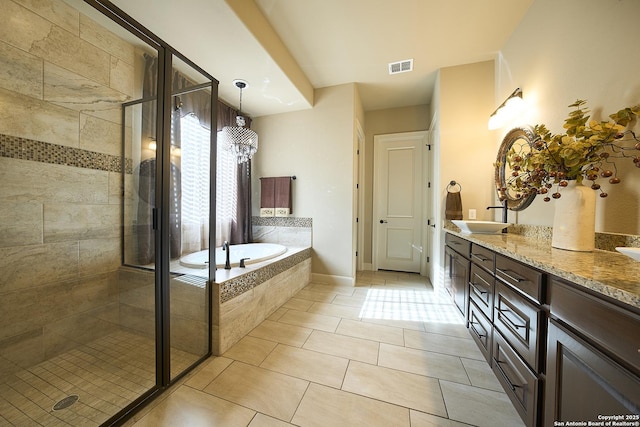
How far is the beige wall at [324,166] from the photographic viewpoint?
9.68 feet

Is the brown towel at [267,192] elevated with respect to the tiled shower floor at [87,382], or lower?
elevated

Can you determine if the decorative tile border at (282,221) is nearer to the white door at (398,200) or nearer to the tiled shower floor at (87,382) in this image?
the white door at (398,200)

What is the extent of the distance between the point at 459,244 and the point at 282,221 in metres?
2.23

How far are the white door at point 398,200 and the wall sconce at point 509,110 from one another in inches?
51.7

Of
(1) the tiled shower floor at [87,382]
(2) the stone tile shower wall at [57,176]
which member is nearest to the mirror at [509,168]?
(1) the tiled shower floor at [87,382]

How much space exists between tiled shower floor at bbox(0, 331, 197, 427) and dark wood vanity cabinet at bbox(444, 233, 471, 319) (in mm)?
2179

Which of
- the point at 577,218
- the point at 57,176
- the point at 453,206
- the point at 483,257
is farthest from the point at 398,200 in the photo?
the point at 57,176

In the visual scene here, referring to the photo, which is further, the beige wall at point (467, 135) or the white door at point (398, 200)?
the white door at point (398, 200)

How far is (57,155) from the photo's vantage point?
1399 millimetres

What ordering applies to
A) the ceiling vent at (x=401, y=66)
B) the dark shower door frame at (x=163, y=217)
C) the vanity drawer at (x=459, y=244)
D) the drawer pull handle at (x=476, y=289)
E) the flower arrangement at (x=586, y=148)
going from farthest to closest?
the ceiling vent at (x=401, y=66)
the vanity drawer at (x=459, y=244)
the drawer pull handle at (x=476, y=289)
the dark shower door frame at (x=163, y=217)
the flower arrangement at (x=586, y=148)

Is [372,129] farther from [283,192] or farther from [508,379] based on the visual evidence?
[508,379]

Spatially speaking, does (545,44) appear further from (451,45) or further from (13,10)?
(13,10)

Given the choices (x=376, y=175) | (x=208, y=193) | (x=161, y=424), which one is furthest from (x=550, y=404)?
(x=376, y=175)

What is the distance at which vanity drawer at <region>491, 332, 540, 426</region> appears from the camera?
935 millimetres
